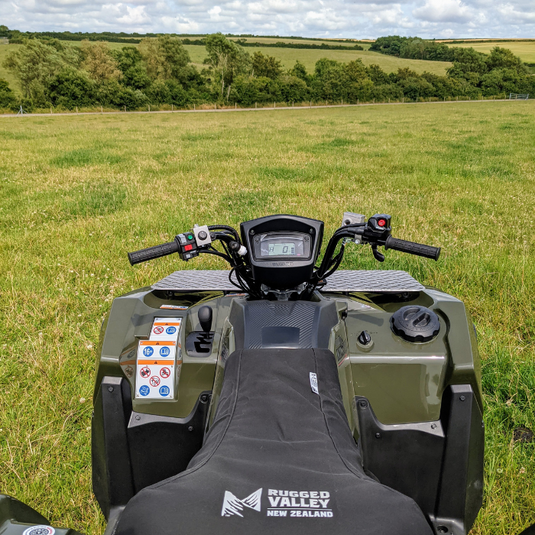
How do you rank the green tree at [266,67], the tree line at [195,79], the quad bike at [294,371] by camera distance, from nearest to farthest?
the quad bike at [294,371]
the tree line at [195,79]
the green tree at [266,67]

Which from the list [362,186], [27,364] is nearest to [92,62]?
[362,186]

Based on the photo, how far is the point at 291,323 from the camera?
64.8 inches

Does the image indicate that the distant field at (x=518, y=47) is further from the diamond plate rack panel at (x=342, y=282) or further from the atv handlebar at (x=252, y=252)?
the atv handlebar at (x=252, y=252)

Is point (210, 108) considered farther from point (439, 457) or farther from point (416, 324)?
point (439, 457)

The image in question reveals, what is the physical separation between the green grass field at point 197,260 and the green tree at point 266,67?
196 feet

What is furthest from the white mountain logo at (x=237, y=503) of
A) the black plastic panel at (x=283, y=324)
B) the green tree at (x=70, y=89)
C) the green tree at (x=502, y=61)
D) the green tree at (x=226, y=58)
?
the green tree at (x=502, y=61)

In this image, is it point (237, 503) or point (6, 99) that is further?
point (6, 99)

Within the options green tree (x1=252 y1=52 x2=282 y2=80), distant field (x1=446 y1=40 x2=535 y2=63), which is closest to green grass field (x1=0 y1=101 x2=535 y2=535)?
green tree (x1=252 y1=52 x2=282 y2=80)

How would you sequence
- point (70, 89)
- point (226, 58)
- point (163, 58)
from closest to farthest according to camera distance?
1. point (70, 89)
2. point (163, 58)
3. point (226, 58)

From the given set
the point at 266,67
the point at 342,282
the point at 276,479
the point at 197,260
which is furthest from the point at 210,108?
the point at 276,479

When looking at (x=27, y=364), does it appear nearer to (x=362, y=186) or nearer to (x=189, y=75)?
(x=362, y=186)

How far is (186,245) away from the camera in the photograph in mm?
1854

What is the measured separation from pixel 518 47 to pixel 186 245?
12951 centimetres

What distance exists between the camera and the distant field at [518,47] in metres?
93.8
